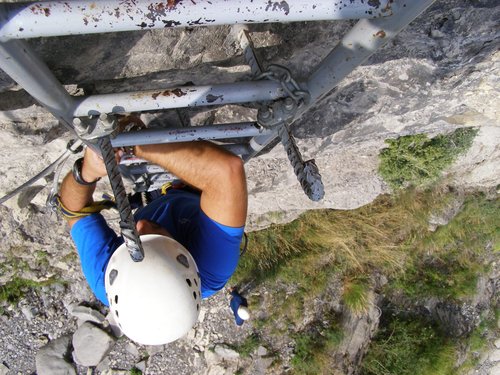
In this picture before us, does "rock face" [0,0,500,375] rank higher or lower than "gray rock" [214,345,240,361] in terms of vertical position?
higher

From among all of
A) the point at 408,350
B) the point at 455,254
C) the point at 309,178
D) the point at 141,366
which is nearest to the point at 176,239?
the point at 309,178

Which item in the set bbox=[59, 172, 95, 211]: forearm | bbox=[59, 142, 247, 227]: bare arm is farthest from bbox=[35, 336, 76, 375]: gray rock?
bbox=[59, 142, 247, 227]: bare arm

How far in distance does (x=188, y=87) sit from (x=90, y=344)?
11.7 feet

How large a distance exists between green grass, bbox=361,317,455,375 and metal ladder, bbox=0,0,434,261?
310 centimetres

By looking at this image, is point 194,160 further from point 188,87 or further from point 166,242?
point 188,87

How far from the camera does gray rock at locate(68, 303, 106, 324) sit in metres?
4.27

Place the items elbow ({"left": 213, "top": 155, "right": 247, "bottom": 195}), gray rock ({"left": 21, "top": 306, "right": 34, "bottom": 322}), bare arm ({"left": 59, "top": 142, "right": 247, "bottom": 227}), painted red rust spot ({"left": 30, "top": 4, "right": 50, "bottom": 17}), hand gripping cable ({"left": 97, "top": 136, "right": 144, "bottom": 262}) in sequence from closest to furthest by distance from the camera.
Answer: painted red rust spot ({"left": 30, "top": 4, "right": 50, "bottom": 17}), hand gripping cable ({"left": 97, "top": 136, "right": 144, "bottom": 262}), bare arm ({"left": 59, "top": 142, "right": 247, "bottom": 227}), elbow ({"left": 213, "top": 155, "right": 247, "bottom": 195}), gray rock ({"left": 21, "top": 306, "right": 34, "bottom": 322})

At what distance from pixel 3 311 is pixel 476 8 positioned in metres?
4.41

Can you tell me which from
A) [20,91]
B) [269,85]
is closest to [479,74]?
[269,85]

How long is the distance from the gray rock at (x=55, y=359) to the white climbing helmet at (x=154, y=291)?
8.27 ft

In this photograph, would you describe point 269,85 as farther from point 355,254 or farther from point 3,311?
point 3,311

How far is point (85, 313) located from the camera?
4266 millimetres

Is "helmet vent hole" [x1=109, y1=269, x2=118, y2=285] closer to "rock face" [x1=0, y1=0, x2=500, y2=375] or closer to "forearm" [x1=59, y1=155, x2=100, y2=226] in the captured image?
"forearm" [x1=59, y1=155, x2=100, y2=226]

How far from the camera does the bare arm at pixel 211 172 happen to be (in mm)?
2045
